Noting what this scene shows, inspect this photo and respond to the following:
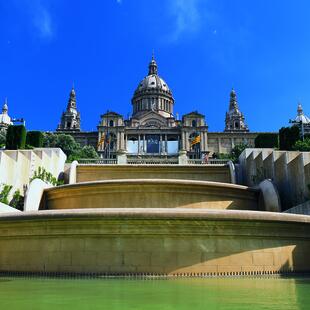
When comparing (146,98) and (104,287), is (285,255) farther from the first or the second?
(146,98)

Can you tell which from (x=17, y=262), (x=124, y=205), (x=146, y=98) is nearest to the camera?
(x=17, y=262)

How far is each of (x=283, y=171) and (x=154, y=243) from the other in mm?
10603

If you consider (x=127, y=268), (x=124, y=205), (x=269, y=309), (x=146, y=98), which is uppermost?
(x=146, y=98)

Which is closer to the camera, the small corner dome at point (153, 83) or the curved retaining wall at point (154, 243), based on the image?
the curved retaining wall at point (154, 243)

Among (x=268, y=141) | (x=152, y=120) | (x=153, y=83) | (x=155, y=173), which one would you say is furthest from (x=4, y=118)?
(x=155, y=173)

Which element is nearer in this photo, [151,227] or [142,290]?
[142,290]

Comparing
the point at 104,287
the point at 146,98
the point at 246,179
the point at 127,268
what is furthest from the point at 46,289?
the point at 146,98

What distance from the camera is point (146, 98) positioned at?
434 ft

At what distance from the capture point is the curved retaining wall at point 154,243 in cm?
848

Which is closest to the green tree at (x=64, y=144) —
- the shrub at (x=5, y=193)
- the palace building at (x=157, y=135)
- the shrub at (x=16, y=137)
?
the palace building at (x=157, y=135)

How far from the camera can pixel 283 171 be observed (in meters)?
17.5

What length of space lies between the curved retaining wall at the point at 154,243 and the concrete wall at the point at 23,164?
8146 millimetres

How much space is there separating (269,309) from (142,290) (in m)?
2.23

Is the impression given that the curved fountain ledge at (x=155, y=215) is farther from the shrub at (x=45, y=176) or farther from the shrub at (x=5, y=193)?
the shrub at (x=45, y=176)
